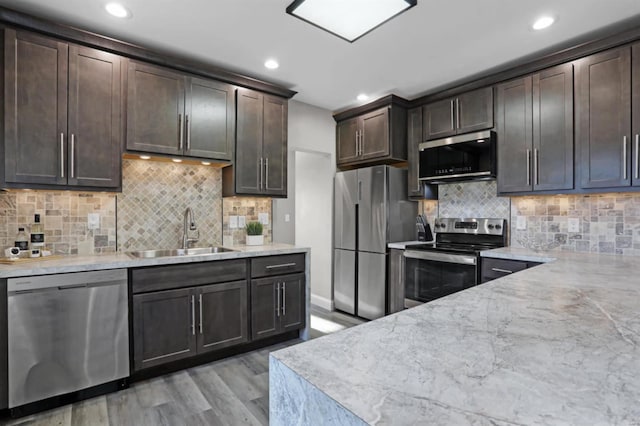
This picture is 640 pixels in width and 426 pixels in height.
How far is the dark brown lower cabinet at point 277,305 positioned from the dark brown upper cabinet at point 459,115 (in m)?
2.15

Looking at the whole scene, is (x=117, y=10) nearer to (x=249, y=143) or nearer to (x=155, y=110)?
(x=155, y=110)

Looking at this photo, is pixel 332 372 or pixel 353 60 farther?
pixel 353 60

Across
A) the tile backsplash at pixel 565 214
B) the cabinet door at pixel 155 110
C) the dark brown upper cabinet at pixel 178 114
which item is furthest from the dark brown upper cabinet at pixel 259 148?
the tile backsplash at pixel 565 214

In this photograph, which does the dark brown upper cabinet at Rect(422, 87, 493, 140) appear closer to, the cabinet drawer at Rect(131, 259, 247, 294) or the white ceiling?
the white ceiling

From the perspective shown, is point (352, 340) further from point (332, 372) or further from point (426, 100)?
point (426, 100)

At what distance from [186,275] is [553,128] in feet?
Result: 10.6

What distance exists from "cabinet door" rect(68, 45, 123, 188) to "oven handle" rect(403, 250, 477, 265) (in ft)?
9.03

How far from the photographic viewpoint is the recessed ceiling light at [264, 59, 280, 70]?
2936 mm

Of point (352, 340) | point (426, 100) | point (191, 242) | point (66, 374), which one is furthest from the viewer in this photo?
point (426, 100)

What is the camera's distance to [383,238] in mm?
3695

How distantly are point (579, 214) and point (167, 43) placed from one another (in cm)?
375

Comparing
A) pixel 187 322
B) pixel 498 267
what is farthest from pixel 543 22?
pixel 187 322

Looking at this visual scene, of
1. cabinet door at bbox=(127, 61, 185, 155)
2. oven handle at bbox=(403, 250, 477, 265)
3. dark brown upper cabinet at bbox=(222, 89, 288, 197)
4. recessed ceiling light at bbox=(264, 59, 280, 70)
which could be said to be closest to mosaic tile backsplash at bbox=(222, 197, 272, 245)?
dark brown upper cabinet at bbox=(222, 89, 288, 197)

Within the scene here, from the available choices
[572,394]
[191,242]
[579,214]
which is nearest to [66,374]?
[191,242]
